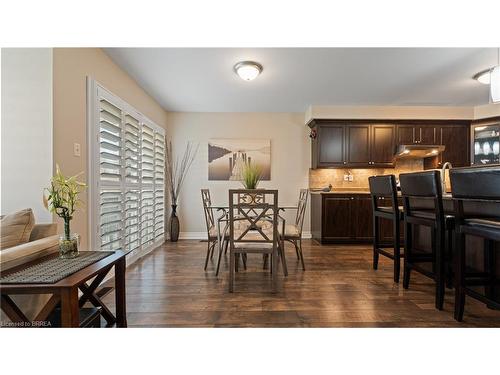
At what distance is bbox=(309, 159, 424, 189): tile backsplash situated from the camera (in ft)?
16.3

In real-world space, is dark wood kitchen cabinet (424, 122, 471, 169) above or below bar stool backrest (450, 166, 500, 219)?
above

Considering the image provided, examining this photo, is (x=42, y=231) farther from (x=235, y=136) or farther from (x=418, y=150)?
(x=418, y=150)

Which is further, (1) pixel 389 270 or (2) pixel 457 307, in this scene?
(1) pixel 389 270

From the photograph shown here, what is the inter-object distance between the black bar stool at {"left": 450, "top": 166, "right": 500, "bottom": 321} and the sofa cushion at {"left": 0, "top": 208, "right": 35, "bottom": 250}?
111 inches

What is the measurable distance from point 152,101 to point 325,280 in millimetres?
3722

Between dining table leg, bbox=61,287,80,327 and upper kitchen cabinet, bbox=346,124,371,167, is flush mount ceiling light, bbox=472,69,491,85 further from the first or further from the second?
dining table leg, bbox=61,287,80,327

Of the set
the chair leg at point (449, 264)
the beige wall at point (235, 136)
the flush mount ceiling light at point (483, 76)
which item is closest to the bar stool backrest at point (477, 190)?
the chair leg at point (449, 264)

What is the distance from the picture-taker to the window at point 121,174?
2578 mm

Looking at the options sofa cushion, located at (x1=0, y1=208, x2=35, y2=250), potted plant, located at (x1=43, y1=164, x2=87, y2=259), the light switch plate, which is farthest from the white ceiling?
sofa cushion, located at (x1=0, y1=208, x2=35, y2=250)

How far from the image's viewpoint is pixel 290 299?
7.45ft
